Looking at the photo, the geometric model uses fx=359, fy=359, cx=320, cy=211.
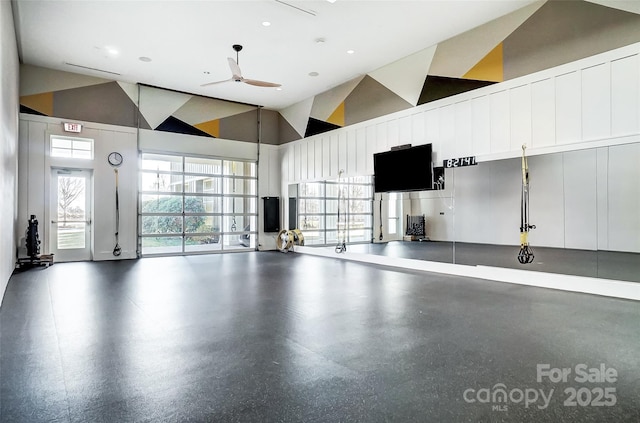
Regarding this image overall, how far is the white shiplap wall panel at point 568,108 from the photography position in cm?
544

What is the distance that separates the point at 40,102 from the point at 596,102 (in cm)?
1114

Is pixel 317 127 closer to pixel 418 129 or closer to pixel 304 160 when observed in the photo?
pixel 304 160

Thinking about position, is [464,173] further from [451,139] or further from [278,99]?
[278,99]

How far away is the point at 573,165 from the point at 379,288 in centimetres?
373

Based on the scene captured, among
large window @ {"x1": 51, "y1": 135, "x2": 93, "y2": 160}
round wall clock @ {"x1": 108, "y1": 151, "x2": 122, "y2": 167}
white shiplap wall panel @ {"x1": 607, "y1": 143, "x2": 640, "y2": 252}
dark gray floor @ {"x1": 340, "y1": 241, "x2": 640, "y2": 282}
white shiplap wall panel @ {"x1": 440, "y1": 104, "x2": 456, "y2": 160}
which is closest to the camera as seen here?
white shiplap wall panel @ {"x1": 607, "y1": 143, "x2": 640, "y2": 252}

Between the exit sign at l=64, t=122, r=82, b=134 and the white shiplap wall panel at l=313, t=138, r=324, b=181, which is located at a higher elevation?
the exit sign at l=64, t=122, r=82, b=134

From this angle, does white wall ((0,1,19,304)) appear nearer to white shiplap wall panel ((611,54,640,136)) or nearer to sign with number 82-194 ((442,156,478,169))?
sign with number 82-194 ((442,156,478,169))

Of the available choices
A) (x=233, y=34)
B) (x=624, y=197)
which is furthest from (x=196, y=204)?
(x=624, y=197)

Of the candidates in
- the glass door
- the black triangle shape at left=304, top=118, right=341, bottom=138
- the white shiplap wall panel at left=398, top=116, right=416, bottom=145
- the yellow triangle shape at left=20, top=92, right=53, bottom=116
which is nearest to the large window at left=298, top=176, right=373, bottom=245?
the white shiplap wall panel at left=398, top=116, right=416, bottom=145

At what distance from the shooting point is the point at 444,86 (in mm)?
7285

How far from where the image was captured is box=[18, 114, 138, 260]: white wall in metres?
8.19

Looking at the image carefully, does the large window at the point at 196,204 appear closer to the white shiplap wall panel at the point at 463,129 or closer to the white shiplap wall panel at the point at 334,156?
the white shiplap wall panel at the point at 334,156

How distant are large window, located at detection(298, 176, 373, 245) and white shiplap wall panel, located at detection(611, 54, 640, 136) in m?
4.91

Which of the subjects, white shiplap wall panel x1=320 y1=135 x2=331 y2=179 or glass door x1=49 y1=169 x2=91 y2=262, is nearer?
glass door x1=49 y1=169 x2=91 y2=262
